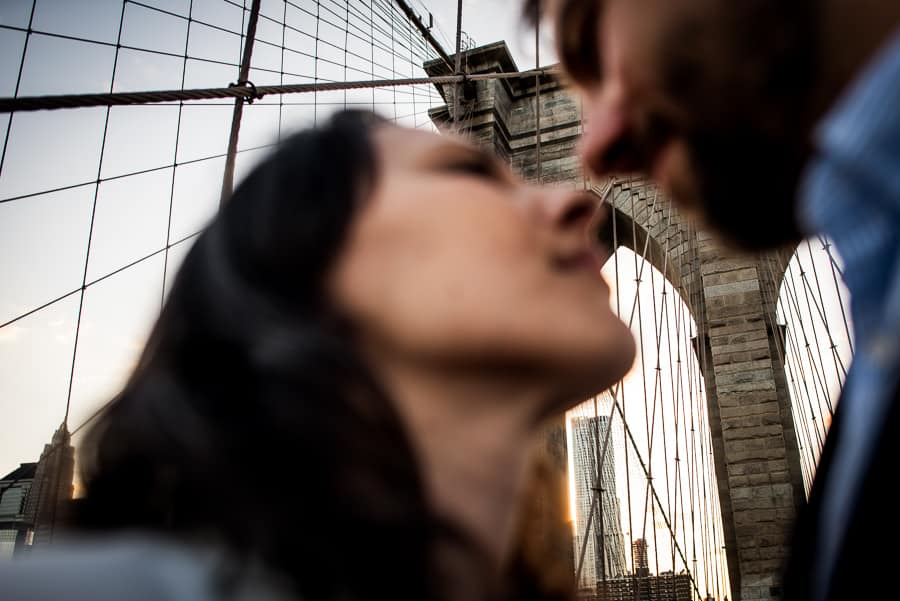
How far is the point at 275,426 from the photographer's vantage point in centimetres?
47

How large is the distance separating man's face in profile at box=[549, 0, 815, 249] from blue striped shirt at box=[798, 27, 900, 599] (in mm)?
31

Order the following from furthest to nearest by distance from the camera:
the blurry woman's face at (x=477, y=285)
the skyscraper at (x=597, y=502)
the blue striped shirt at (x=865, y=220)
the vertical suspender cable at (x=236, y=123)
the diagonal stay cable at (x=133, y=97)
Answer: the skyscraper at (x=597, y=502) < the vertical suspender cable at (x=236, y=123) < the diagonal stay cable at (x=133, y=97) < the blurry woman's face at (x=477, y=285) < the blue striped shirt at (x=865, y=220)

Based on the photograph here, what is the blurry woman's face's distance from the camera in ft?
1.91

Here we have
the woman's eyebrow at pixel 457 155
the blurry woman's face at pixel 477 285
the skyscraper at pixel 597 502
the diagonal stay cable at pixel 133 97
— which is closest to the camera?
the blurry woman's face at pixel 477 285

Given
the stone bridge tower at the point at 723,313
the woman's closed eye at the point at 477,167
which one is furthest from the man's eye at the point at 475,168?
the stone bridge tower at the point at 723,313

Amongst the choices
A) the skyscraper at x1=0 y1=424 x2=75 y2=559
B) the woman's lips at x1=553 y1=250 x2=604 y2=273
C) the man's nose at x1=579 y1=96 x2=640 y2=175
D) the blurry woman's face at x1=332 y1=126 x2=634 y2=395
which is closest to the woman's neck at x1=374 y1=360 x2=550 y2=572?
the blurry woman's face at x1=332 y1=126 x2=634 y2=395

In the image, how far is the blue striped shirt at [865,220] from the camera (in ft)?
1.42

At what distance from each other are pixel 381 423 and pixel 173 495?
0.57 ft

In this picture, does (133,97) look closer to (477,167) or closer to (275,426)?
(477,167)

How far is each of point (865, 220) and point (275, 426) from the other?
0.51m

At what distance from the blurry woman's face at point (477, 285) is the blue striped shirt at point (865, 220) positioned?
0.22m

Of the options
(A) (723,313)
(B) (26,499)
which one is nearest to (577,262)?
(B) (26,499)

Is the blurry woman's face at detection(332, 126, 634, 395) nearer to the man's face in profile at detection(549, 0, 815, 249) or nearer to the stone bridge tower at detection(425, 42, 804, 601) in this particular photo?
the man's face in profile at detection(549, 0, 815, 249)

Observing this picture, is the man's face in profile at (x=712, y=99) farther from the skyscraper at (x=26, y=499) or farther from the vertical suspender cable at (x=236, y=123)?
the skyscraper at (x=26, y=499)
